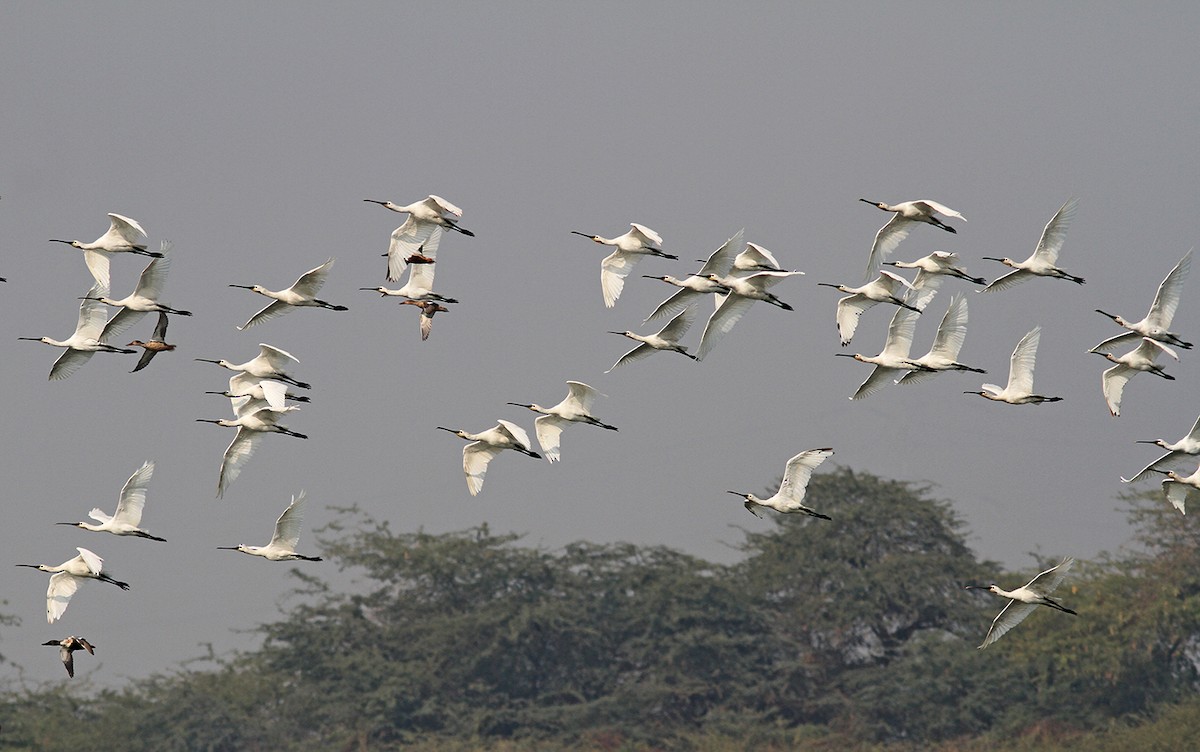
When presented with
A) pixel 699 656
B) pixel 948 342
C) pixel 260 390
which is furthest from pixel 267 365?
pixel 699 656

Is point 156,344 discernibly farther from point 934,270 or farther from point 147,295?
point 934,270

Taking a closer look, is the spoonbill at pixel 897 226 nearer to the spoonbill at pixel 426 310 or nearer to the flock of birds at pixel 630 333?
the flock of birds at pixel 630 333

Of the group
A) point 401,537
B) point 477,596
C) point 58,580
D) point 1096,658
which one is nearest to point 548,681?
point 477,596

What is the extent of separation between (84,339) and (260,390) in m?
3.43

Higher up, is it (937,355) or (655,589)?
(937,355)

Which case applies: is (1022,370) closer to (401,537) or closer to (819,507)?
(819,507)

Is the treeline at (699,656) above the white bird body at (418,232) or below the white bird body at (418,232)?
below

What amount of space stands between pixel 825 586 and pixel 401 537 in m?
15.1

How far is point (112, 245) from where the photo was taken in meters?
28.9

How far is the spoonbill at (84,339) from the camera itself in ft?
98.0

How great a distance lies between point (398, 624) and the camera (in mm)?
63688

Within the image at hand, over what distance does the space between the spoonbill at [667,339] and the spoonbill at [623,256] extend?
2.70ft

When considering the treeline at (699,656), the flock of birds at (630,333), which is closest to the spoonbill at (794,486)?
the flock of birds at (630,333)

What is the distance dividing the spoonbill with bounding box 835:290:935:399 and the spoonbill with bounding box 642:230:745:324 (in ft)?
8.37
